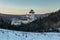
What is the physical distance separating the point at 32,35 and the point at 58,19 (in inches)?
197

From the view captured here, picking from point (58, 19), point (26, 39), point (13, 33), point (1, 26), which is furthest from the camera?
point (58, 19)

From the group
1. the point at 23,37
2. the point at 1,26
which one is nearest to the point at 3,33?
the point at 23,37

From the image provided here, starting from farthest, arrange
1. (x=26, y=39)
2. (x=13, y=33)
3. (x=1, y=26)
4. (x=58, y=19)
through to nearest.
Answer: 1. (x=58, y=19)
2. (x=1, y=26)
3. (x=13, y=33)
4. (x=26, y=39)

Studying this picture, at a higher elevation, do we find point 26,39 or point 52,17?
point 52,17

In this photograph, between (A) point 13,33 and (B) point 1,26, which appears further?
(B) point 1,26

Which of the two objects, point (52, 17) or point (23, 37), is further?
point (52, 17)

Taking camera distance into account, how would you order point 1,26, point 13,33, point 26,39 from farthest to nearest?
1. point 1,26
2. point 13,33
3. point 26,39

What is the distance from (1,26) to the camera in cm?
904

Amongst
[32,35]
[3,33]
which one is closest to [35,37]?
[32,35]

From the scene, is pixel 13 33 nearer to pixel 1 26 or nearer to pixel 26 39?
pixel 26 39

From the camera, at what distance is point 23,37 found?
734 centimetres

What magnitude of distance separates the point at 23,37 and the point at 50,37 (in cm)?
101

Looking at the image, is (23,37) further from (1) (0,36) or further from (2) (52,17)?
(2) (52,17)

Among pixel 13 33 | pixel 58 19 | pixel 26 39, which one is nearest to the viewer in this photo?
pixel 26 39
